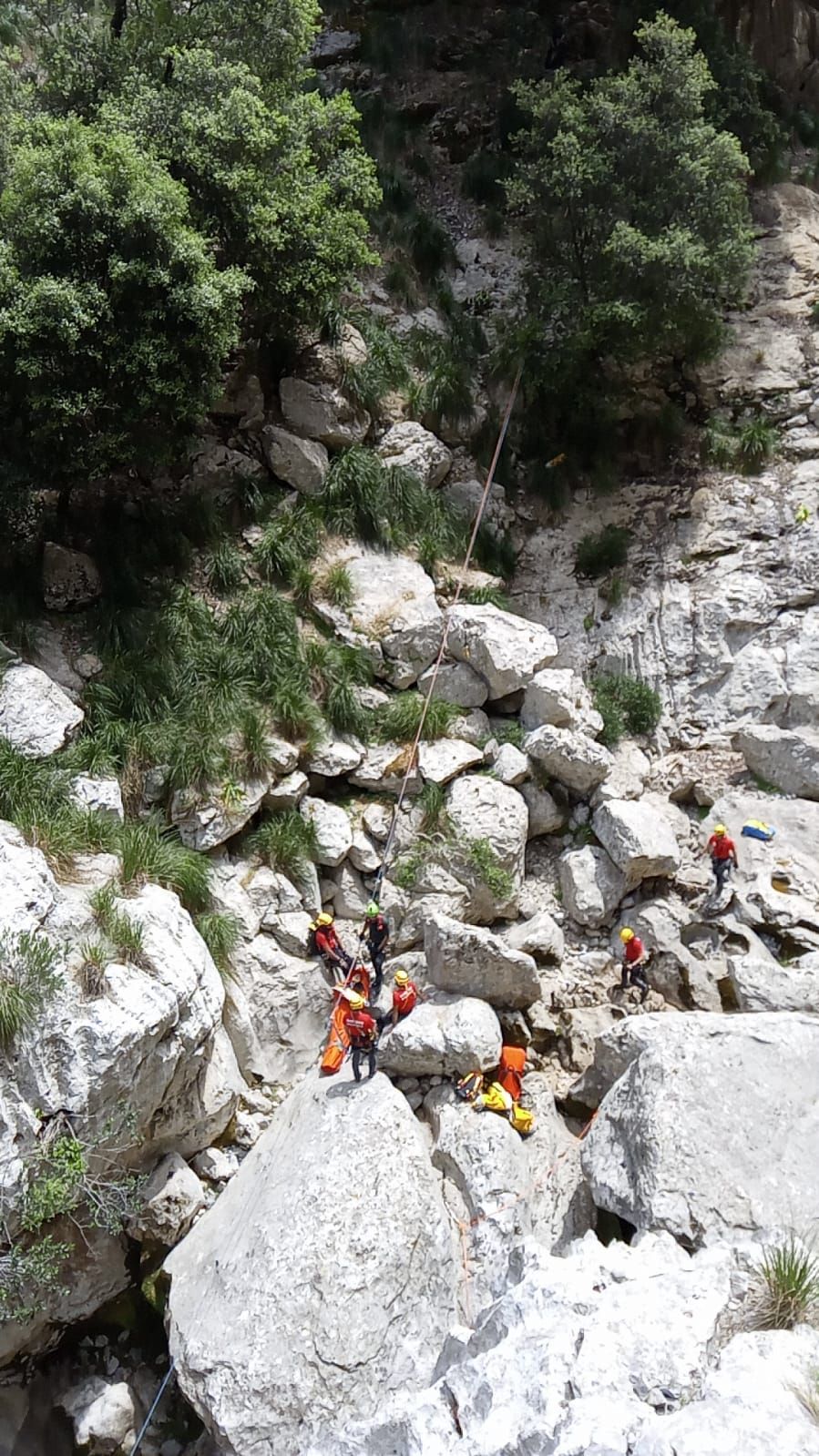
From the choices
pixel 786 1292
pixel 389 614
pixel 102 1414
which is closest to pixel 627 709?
pixel 389 614

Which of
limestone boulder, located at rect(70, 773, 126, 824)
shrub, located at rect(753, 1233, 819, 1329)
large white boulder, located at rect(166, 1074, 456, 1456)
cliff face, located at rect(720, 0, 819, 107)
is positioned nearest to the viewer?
shrub, located at rect(753, 1233, 819, 1329)

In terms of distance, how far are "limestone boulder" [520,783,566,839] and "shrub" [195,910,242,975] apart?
149 inches

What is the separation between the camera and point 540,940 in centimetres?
983

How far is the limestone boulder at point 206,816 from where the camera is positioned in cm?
960

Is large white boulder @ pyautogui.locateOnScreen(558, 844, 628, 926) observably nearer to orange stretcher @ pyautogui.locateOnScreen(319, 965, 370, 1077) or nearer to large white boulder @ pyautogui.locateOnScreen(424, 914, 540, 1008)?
large white boulder @ pyautogui.locateOnScreen(424, 914, 540, 1008)

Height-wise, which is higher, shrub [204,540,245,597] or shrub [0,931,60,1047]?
shrub [204,540,245,597]

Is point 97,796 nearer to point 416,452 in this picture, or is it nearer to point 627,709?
point 627,709

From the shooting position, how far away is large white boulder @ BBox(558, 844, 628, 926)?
10.1 m

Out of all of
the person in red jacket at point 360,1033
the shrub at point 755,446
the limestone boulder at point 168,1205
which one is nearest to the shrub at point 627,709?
the shrub at point 755,446

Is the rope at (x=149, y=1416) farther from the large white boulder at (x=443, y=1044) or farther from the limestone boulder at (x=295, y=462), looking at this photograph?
the limestone boulder at (x=295, y=462)

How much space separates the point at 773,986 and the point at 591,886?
7.17 ft

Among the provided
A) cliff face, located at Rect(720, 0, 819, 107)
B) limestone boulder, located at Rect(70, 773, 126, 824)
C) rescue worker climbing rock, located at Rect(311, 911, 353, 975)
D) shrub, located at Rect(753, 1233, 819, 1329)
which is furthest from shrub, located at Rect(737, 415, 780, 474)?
shrub, located at Rect(753, 1233, 819, 1329)

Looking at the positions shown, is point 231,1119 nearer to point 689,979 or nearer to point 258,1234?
point 258,1234

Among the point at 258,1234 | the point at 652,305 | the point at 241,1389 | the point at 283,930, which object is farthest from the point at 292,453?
the point at 241,1389
